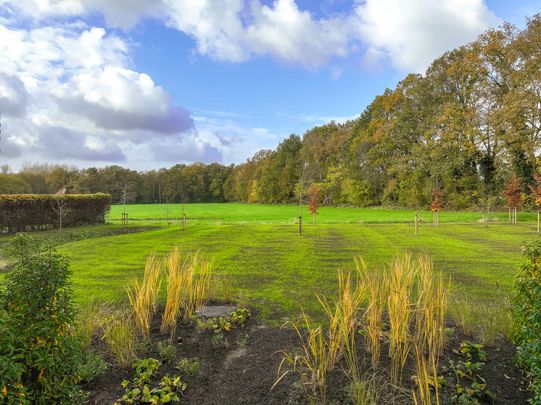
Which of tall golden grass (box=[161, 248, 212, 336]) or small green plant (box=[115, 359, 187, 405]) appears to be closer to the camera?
small green plant (box=[115, 359, 187, 405])

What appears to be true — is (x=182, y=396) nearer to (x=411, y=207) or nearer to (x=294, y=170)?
(x=411, y=207)

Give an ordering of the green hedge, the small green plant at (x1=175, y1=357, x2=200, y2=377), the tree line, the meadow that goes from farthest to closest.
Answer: the tree line
the green hedge
the small green plant at (x1=175, y1=357, x2=200, y2=377)
the meadow

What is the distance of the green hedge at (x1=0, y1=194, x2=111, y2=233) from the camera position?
1758cm

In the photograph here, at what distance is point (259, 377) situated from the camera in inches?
135

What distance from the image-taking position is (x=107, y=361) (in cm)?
368

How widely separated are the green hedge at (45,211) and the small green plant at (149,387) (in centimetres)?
1750

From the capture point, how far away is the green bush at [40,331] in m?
2.36

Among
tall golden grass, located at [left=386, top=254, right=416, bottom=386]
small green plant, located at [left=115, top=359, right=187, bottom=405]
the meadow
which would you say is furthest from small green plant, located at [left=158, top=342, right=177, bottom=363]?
tall golden grass, located at [left=386, top=254, right=416, bottom=386]

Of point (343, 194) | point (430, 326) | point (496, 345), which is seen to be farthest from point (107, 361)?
point (343, 194)

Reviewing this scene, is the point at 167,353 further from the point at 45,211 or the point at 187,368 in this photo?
the point at 45,211

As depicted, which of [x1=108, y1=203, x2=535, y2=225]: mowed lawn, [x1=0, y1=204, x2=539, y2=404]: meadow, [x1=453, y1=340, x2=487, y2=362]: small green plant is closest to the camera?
[x1=0, y1=204, x2=539, y2=404]: meadow

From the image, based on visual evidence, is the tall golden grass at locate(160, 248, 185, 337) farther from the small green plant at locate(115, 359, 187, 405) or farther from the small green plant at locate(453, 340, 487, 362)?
the small green plant at locate(453, 340, 487, 362)

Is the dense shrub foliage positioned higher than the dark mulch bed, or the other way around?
the dense shrub foliage

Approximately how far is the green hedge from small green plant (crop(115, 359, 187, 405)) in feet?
57.4
